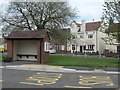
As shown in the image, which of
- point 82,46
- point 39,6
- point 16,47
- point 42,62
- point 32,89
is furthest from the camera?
point 82,46

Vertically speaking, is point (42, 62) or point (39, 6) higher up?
point (39, 6)

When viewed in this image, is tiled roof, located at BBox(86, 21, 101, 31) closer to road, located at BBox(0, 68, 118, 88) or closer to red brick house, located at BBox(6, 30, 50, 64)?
red brick house, located at BBox(6, 30, 50, 64)

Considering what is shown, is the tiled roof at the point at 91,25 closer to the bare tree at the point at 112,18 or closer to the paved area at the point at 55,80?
the bare tree at the point at 112,18

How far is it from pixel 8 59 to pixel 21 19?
811cm

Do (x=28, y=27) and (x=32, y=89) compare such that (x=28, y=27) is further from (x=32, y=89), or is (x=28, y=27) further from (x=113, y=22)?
(x=32, y=89)

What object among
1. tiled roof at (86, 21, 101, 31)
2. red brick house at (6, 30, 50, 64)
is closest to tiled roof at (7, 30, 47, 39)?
red brick house at (6, 30, 50, 64)

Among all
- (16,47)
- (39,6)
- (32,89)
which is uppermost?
(39,6)

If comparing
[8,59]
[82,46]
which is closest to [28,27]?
[8,59]

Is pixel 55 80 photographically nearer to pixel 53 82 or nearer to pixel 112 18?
pixel 53 82

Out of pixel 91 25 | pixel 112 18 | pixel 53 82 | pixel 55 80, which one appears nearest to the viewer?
pixel 53 82

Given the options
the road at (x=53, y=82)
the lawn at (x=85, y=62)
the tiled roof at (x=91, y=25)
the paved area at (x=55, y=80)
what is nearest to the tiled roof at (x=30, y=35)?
the lawn at (x=85, y=62)

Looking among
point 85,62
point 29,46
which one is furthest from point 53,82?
point 29,46

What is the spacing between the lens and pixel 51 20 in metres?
37.9

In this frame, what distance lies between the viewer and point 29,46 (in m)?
33.2
